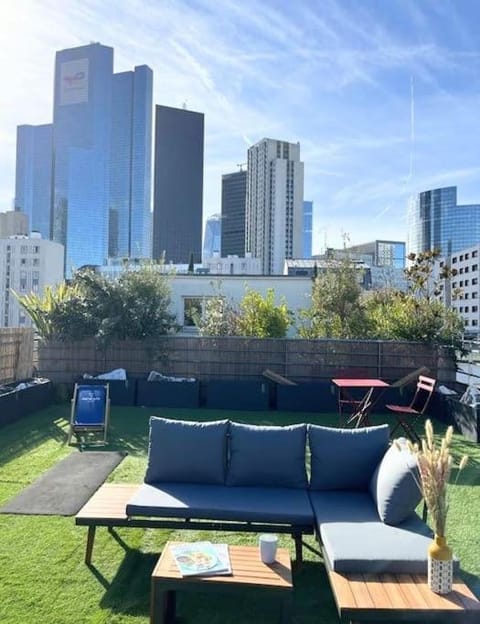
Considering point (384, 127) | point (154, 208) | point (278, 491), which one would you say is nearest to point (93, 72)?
point (154, 208)

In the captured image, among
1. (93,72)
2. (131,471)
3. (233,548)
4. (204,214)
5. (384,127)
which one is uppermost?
(93,72)

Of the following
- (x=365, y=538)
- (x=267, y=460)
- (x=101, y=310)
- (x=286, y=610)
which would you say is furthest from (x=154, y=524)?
(x=101, y=310)

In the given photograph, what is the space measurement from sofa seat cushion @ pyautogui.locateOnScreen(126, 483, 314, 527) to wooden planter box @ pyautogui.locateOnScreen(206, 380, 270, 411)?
561 centimetres

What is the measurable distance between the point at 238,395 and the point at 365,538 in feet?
21.2

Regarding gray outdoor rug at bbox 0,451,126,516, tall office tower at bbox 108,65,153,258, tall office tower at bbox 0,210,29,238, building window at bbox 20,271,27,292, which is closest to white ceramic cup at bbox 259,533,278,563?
gray outdoor rug at bbox 0,451,126,516

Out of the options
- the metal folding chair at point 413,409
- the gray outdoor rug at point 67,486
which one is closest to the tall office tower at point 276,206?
the metal folding chair at point 413,409

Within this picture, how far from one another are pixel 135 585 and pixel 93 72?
92528 mm

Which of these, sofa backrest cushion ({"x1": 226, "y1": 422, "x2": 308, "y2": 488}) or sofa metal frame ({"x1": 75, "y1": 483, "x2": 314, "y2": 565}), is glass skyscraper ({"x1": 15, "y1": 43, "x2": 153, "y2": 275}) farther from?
sofa metal frame ({"x1": 75, "y1": 483, "x2": 314, "y2": 565})

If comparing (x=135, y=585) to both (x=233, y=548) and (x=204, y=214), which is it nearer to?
(x=233, y=548)

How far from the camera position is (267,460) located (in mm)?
3719

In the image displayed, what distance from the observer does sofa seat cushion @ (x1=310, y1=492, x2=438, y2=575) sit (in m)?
2.61

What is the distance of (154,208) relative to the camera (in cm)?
7569

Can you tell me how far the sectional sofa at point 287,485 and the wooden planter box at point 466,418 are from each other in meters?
3.90

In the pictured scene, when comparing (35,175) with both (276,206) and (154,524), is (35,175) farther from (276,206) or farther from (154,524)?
(154,524)
